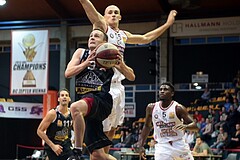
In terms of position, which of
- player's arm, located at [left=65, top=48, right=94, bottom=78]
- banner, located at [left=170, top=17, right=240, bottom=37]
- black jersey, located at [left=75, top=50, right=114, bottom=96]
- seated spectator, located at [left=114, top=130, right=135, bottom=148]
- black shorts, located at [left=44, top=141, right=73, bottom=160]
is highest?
banner, located at [left=170, top=17, right=240, bottom=37]

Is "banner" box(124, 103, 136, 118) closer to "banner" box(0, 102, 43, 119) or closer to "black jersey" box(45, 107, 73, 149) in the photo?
"banner" box(0, 102, 43, 119)

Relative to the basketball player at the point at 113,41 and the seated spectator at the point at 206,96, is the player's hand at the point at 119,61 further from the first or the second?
the seated spectator at the point at 206,96

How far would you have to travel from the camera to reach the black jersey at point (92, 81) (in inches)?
215

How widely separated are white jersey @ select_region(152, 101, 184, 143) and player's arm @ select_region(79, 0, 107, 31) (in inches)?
94.6

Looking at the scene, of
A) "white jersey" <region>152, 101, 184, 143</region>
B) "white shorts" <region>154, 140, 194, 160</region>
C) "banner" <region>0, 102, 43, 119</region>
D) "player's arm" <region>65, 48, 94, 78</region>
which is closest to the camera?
"player's arm" <region>65, 48, 94, 78</region>

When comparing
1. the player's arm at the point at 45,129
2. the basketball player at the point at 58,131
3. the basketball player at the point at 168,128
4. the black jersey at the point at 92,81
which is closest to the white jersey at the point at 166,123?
the basketball player at the point at 168,128

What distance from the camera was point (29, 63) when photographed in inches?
744

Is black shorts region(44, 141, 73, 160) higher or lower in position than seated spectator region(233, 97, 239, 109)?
lower

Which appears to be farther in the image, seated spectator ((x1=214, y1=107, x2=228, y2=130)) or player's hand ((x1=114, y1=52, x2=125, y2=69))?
seated spectator ((x1=214, y1=107, x2=228, y2=130))

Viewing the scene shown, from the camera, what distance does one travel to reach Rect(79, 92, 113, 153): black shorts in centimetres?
533

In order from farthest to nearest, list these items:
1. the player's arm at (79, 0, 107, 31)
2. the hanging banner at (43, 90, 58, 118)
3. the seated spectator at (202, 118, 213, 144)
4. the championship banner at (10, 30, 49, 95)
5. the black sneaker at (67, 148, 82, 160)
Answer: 1. the hanging banner at (43, 90, 58, 118)
2. the championship banner at (10, 30, 49, 95)
3. the seated spectator at (202, 118, 213, 144)
4. the player's arm at (79, 0, 107, 31)
5. the black sneaker at (67, 148, 82, 160)

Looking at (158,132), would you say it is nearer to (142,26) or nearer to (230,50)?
(142,26)

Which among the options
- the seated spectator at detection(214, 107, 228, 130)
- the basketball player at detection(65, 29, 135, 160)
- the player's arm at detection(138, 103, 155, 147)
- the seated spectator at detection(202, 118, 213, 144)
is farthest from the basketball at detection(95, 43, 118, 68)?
the seated spectator at detection(214, 107, 228, 130)

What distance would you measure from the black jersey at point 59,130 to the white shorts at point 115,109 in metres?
2.58
